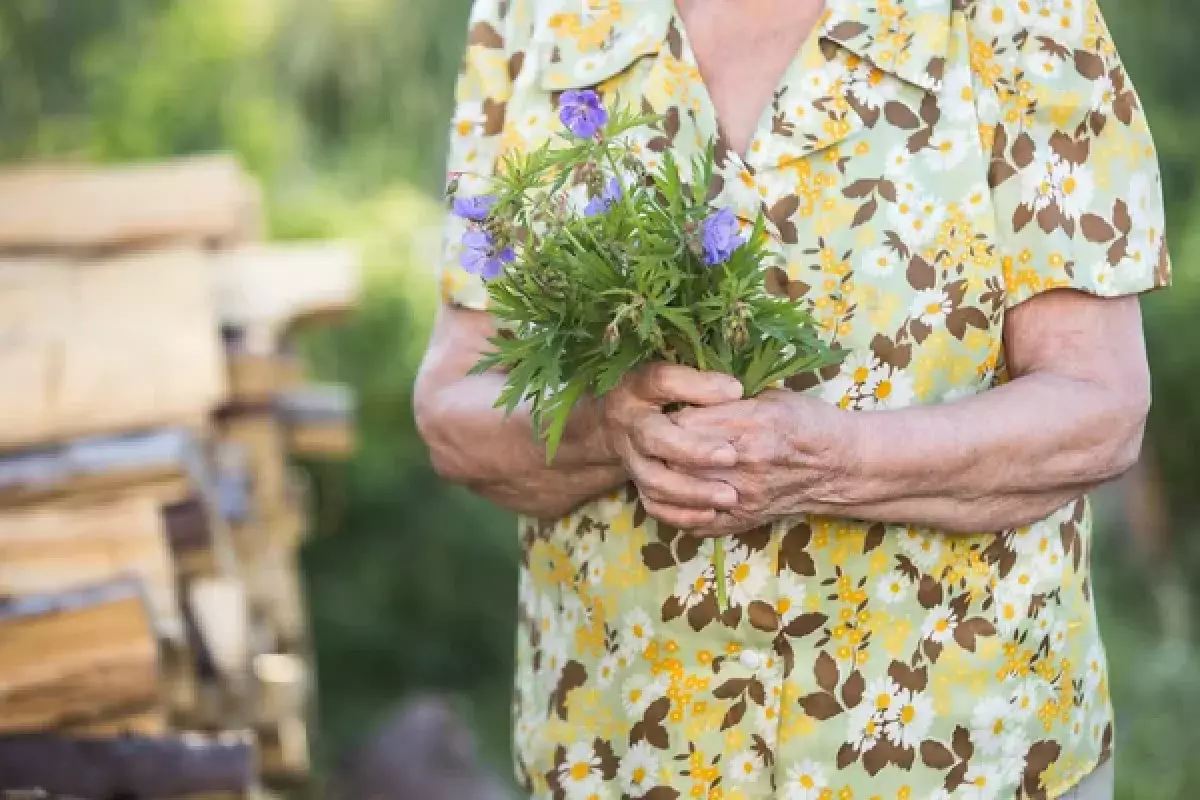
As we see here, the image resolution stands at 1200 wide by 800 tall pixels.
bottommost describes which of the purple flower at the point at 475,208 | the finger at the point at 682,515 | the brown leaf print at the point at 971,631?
the brown leaf print at the point at 971,631

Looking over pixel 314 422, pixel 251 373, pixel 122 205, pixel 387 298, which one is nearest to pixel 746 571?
pixel 251 373

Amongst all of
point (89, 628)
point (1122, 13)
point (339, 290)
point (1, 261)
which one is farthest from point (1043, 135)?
point (1122, 13)

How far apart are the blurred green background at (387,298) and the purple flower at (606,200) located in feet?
17.7

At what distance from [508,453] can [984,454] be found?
24.2 inches

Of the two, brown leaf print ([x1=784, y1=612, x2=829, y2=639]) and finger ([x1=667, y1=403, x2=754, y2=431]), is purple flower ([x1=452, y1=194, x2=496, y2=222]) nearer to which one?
finger ([x1=667, y1=403, x2=754, y2=431])

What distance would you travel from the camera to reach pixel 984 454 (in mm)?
1999

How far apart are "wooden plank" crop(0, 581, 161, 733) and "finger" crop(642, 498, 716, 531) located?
4.01 feet

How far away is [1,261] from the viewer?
15.3 ft

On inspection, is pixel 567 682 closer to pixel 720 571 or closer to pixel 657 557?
pixel 657 557

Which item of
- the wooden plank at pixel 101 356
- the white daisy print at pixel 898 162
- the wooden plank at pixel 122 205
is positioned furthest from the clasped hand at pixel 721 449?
the wooden plank at pixel 122 205

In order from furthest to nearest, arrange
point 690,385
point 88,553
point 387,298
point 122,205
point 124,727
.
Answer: point 387,298
point 122,205
point 88,553
point 124,727
point 690,385

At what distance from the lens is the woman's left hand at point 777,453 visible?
1905 mm

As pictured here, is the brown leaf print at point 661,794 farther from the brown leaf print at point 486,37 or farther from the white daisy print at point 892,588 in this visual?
the brown leaf print at point 486,37

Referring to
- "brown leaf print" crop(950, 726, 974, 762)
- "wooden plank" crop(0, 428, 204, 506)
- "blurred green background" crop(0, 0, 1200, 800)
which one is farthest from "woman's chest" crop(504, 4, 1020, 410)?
"blurred green background" crop(0, 0, 1200, 800)
